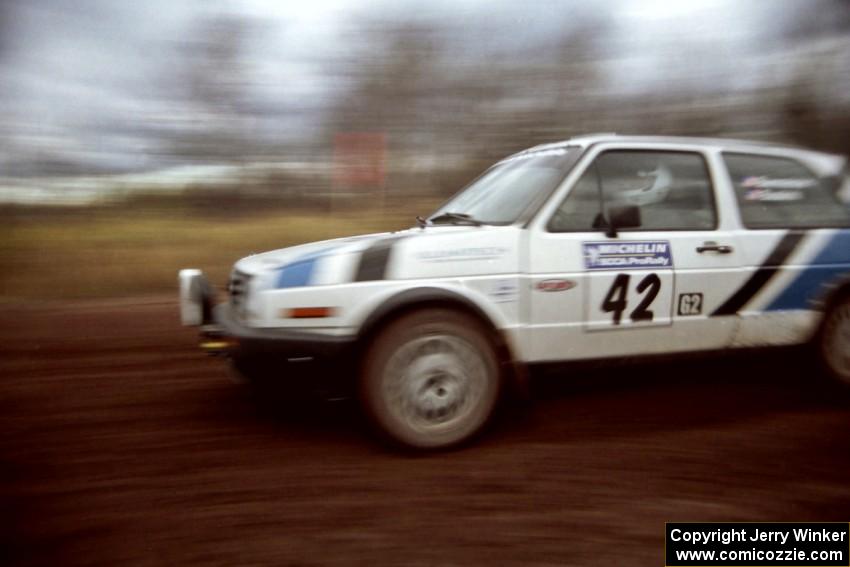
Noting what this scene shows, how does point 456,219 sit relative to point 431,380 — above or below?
above

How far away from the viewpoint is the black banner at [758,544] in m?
2.80

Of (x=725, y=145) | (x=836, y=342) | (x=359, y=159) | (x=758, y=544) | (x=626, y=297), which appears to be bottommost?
(x=758, y=544)

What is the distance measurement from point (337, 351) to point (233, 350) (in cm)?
58

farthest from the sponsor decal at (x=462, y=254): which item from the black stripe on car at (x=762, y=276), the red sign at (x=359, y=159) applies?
the red sign at (x=359, y=159)

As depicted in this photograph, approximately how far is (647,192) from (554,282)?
0.93 metres

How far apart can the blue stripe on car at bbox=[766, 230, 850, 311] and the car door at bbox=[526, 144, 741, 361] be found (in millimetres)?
433

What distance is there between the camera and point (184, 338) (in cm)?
655

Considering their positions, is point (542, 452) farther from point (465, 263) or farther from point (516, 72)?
point (516, 72)

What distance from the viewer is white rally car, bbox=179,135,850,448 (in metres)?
3.61

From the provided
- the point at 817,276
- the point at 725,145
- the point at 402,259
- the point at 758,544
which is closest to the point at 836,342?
the point at 817,276

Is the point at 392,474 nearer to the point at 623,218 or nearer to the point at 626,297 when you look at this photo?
the point at 626,297

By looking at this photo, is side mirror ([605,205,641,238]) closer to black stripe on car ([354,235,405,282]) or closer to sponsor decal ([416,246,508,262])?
sponsor decal ([416,246,508,262])

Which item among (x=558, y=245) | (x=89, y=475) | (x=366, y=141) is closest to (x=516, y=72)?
(x=366, y=141)

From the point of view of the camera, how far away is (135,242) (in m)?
10.7
